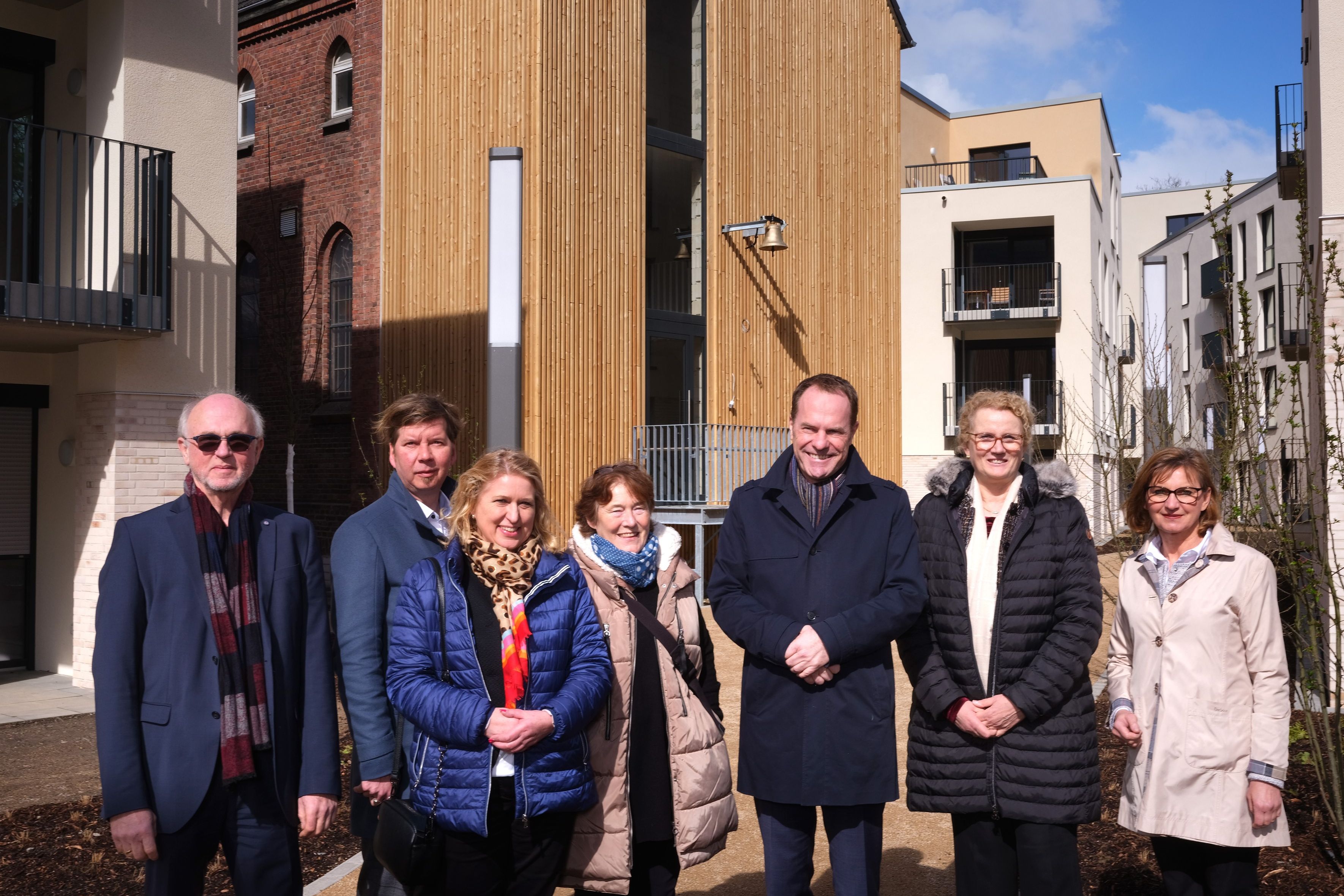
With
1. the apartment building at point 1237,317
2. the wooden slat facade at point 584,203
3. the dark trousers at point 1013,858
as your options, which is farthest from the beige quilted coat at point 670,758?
the wooden slat facade at point 584,203

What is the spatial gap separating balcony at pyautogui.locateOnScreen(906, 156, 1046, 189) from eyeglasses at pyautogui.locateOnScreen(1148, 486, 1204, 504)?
32557 millimetres

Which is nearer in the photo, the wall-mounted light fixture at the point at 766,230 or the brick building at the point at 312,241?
the wall-mounted light fixture at the point at 766,230

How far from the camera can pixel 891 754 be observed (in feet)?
12.5

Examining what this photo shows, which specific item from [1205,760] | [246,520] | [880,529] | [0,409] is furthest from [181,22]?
[1205,760]

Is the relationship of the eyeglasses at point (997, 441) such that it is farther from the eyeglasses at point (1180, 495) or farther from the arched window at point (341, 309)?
the arched window at point (341, 309)

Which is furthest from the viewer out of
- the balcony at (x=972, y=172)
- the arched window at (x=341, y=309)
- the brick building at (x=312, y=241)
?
the balcony at (x=972, y=172)

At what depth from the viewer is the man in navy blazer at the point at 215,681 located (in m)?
3.26

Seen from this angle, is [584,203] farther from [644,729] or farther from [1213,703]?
[1213,703]

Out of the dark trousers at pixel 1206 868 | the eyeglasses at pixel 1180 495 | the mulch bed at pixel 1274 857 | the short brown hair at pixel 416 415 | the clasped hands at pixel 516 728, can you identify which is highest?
the short brown hair at pixel 416 415

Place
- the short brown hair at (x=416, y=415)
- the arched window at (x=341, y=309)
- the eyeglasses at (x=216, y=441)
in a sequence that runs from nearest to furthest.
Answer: the eyeglasses at (x=216, y=441)
the short brown hair at (x=416, y=415)
the arched window at (x=341, y=309)

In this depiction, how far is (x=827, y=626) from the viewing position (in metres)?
3.65

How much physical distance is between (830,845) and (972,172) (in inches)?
1365

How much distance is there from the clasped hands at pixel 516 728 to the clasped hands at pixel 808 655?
2.72 ft

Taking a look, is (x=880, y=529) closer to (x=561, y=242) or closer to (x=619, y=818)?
(x=619, y=818)
